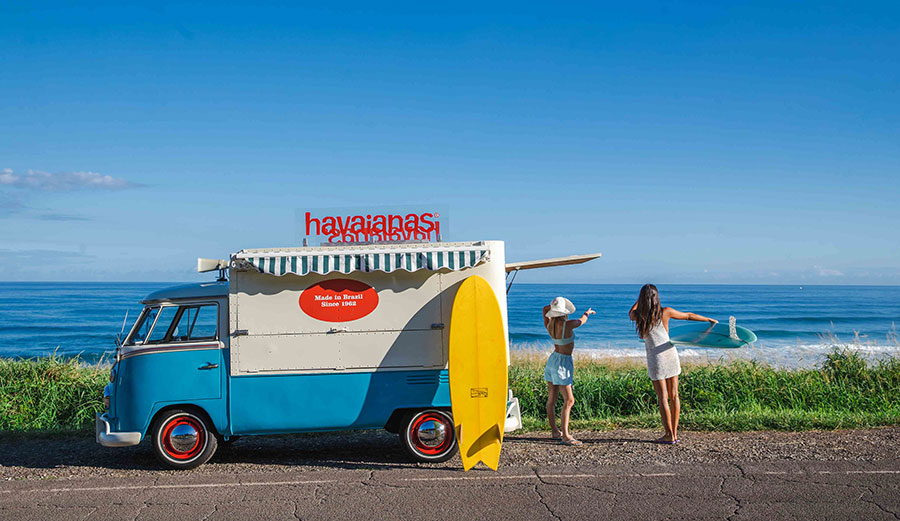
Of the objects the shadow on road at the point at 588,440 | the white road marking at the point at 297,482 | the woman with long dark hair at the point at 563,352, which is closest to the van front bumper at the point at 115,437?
the white road marking at the point at 297,482

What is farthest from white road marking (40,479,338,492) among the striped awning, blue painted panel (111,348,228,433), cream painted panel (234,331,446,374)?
the striped awning

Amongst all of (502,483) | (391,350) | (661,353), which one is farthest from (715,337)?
(391,350)

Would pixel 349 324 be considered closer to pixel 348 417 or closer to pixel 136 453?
pixel 348 417

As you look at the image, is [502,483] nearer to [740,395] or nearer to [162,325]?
[162,325]

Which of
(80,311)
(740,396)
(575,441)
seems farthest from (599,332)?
(80,311)

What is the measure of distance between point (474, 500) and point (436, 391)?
161cm

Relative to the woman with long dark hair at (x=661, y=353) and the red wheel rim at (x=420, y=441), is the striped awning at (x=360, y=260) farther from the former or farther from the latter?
the woman with long dark hair at (x=661, y=353)

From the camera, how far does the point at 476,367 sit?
749 cm

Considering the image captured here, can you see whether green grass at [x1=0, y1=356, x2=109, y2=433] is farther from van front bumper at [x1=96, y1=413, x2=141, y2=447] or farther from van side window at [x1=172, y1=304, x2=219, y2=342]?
van side window at [x1=172, y1=304, x2=219, y2=342]

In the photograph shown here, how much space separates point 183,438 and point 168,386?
1.99 feet

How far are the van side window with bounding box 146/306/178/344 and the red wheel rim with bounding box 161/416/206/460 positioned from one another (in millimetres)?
902

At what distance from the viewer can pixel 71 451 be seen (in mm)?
8672

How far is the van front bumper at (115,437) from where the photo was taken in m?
7.51

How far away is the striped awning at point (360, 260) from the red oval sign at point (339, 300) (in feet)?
0.76
